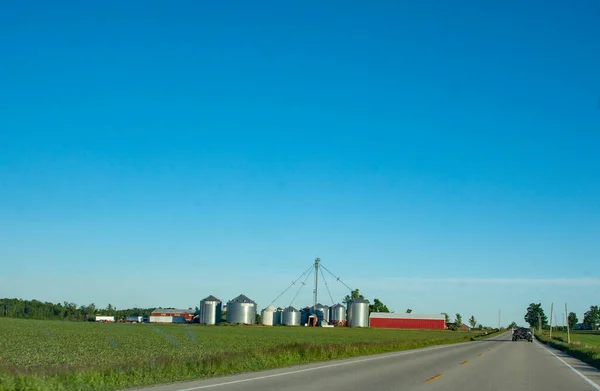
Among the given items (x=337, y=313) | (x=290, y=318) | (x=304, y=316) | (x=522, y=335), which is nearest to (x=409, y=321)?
(x=337, y=313)

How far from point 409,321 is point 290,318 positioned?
33.2 m

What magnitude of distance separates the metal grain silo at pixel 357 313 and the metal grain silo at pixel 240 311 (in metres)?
23.0

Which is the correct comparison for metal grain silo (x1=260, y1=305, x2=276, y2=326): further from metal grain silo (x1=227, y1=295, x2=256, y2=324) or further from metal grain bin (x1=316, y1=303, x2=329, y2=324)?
metal grain bin (x1=316, y1=303, x2=329, y2=324)

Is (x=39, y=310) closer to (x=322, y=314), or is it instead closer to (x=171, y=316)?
(x=171, y=316)

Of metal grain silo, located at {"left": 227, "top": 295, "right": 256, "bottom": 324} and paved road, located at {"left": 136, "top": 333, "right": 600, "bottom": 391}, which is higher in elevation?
paved road, located at {"left": 136, "top": 333, "right": 600, "bottom": 391}

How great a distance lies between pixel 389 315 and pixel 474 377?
14860 cm

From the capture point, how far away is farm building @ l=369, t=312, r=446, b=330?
6280 inches

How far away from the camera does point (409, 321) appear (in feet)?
529

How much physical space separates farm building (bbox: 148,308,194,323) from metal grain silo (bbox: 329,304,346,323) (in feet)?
118

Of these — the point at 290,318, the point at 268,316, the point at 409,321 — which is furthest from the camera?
the point at 409,321

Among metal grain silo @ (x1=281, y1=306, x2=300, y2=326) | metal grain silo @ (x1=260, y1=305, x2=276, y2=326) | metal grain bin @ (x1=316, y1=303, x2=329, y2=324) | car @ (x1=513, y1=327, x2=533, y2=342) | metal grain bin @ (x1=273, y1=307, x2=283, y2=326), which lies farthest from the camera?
metal grain bin @ (x1=316, y1=303, x2=329, y2=324)

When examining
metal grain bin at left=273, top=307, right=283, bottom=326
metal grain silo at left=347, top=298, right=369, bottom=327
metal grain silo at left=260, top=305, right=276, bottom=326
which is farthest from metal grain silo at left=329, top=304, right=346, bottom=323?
metal grain silo at left=260, top=305, right=276, bottom=326

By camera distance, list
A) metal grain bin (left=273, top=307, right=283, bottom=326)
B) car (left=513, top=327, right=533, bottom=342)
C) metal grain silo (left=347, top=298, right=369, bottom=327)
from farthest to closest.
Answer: metal grain bin (left=273, top=307, right=283, bottom=326), metal grain silo (left=347, top=298, right=369, bottom=327), car (left=513, top=327, right=533, bottom=342)

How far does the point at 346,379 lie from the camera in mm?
17812
